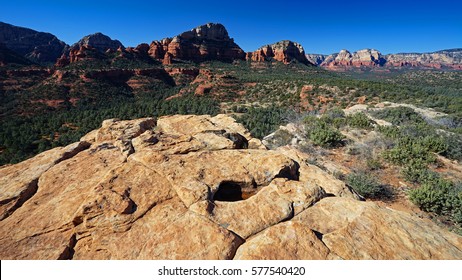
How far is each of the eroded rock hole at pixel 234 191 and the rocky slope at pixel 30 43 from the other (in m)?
200

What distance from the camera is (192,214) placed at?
385 cm

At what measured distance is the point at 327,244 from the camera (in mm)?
3600

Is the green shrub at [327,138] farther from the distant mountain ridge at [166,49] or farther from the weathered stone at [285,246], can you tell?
the distant mountain ridge at [166,49]

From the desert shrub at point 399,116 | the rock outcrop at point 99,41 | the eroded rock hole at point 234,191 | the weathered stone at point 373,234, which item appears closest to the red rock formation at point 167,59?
the rock outcrop at point 99,41

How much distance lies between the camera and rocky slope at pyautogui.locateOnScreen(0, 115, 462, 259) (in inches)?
138

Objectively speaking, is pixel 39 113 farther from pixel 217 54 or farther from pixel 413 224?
pixel 217 54

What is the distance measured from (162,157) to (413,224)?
5415 millimetres

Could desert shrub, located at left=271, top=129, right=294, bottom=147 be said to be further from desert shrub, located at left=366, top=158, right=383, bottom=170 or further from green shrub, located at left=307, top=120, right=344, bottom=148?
desert shrub, located at left=366, top=158, right=383, bottom=170

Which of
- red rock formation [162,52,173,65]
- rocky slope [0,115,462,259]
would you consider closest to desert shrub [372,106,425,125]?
rocky slope [0,115,462,259]

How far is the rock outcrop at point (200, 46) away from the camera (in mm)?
115387

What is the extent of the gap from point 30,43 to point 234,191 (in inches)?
8886

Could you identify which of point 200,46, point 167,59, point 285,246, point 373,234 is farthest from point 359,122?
point 200,46

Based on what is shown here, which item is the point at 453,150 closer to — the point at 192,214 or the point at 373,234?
the point at 373,234

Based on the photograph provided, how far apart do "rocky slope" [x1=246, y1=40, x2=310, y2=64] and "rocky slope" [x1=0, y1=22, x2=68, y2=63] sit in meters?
143
